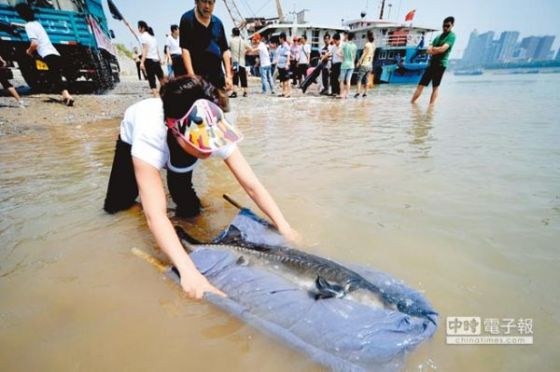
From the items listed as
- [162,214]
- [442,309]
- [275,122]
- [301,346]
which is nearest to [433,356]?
[442,309]

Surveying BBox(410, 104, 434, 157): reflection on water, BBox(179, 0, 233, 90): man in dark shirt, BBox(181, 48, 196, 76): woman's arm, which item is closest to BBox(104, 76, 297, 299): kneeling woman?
BBox(181, 48, 196, 76): woman's arm

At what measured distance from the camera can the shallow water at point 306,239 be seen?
1.42 meters

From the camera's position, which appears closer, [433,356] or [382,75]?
[433,356]

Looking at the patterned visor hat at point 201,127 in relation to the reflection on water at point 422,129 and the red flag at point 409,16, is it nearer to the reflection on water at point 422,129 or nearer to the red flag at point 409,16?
the reflection on water at point 422,129

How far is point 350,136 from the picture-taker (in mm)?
5555

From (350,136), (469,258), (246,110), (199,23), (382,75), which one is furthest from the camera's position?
(382,75)

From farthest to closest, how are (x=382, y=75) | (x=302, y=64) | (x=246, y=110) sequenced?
(x=382, y=75), (x=302, y=64), (x=246, y=110)

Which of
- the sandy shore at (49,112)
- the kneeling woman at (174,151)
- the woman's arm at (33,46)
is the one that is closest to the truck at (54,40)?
the woman's arm at (33,46)

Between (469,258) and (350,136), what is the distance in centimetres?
381

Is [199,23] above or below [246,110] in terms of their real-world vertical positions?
above

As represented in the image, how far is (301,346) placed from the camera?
4.44 ft

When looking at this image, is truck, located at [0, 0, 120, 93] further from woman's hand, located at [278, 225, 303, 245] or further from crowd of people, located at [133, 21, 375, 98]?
woman's hand, located at [278, 225, 303, 245]

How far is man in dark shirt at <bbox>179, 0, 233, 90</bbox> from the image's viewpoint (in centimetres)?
398

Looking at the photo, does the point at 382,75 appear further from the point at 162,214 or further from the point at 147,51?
the point at 162,214
